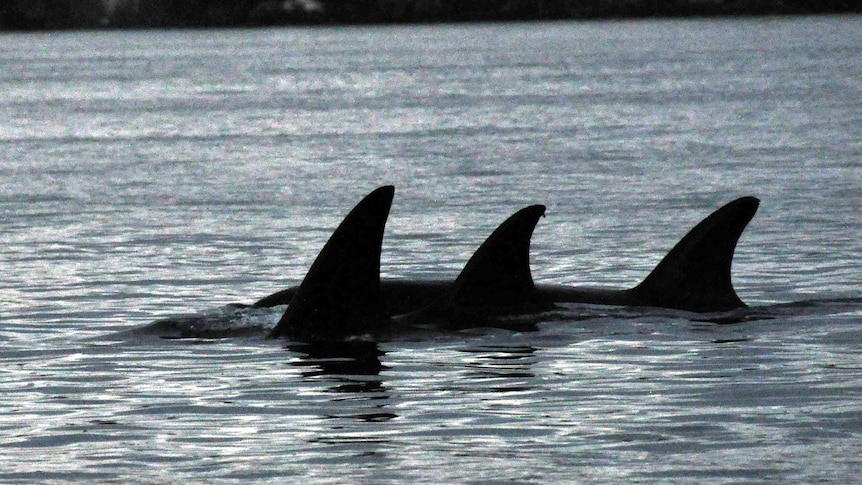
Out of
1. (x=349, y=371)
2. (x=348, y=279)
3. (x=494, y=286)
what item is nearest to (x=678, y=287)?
(x=494, y=286)

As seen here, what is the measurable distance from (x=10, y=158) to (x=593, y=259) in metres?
29.9

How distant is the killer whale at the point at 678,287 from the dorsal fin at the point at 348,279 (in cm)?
73

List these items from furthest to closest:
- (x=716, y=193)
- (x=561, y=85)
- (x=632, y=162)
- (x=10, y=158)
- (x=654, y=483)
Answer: (x=561, y=85) < (x=10, y=158) < (x=632, y=162) < (x=716, y=193) < (x=654, y=483)

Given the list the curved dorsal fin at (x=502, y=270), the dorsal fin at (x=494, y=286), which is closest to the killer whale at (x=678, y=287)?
the dorsal fin at (x=494, y=286)

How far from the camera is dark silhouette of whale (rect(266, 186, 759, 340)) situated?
17969 mm

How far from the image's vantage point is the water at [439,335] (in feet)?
45.6

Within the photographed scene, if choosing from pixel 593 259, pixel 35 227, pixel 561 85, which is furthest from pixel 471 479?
pixel 561 85

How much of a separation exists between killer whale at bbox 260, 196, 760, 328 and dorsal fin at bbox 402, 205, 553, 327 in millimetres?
221

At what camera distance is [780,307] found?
67.3 ft

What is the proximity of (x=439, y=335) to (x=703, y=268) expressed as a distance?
9.23 ft

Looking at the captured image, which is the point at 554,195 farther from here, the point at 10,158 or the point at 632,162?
the point at 10,158

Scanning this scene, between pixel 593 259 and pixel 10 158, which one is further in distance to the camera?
pixel 10 158

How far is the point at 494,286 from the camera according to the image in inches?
746

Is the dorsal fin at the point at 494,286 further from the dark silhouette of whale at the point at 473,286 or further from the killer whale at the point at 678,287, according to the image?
the killer whale at the point at 678,287
